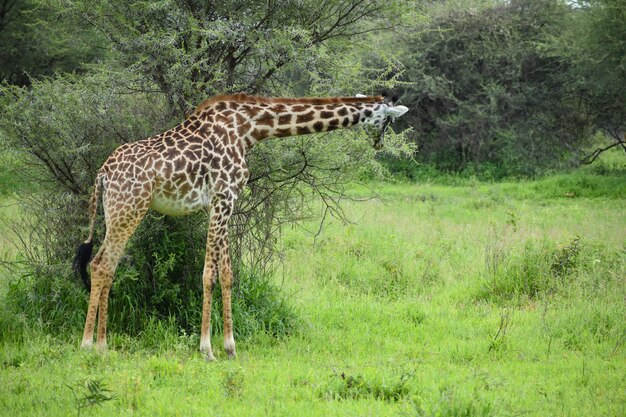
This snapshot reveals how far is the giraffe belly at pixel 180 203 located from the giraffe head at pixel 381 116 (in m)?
1.74

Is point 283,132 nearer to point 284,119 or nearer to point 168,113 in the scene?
point 284,119

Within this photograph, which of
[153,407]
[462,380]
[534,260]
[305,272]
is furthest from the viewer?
[305,272]

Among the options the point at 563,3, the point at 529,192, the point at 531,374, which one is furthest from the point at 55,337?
the point at 563,3

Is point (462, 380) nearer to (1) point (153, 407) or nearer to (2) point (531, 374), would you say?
(2) point (531, 374)

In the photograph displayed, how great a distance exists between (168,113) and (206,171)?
59.5 inches

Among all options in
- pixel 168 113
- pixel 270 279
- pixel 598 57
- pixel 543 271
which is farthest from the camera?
pixel 598 57

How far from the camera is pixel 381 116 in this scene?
794 centimetres

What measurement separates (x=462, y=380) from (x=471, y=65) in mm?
18626

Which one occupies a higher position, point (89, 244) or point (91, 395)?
point (89, 244)

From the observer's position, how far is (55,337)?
8.02 m

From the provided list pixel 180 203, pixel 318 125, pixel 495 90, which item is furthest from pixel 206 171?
pixel 495 90

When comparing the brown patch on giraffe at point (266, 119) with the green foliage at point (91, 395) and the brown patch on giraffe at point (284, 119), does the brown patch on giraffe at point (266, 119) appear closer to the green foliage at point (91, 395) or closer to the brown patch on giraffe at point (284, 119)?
the brown patch on giraffe at point (284, 119)

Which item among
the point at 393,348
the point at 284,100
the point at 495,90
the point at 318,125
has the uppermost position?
the point at 495,90

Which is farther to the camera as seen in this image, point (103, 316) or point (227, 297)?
point (227, 297)
